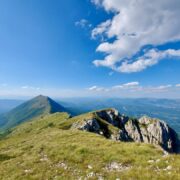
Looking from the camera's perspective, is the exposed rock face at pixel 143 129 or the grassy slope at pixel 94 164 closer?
the grassy slope at pixel 94 164

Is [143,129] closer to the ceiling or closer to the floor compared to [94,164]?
closer to the floor

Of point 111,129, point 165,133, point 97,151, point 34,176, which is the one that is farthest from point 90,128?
point 165,133

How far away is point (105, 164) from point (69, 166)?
3.54m

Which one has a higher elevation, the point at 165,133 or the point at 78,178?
the point at 78,178

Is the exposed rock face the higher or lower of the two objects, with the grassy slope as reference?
lower

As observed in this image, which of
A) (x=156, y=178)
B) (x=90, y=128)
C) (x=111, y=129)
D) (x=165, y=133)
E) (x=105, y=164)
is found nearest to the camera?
(x=156, y=178)

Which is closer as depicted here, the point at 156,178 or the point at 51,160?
the point at 156,178

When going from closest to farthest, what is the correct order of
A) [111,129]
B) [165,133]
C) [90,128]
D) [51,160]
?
1. [51,160]
2. [90,128]
3. [111,129]
4. [165,133]

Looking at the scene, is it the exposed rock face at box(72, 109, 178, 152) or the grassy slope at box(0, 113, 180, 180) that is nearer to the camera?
the grassy slope at box(0, 113, 180, 180)

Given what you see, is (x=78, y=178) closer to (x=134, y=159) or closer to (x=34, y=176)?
(x=34, y=176)

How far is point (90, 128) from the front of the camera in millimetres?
77812

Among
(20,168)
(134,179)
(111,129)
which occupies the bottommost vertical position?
(111,129)

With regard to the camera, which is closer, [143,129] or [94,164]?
[94,164]

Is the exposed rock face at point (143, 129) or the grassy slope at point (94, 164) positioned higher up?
the grassy slope at point (94, 164)
